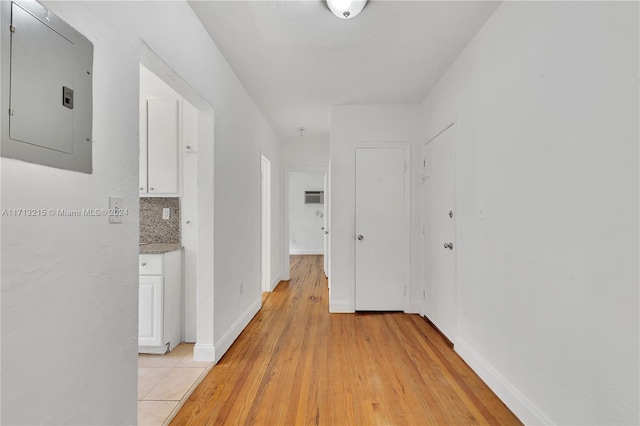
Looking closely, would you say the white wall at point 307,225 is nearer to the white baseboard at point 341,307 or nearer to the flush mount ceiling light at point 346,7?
the white baseboard at point 341,307

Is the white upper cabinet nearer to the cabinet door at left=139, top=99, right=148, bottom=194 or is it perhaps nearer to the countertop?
the cabinet door at left=139, top=99, right=148, bottom=194

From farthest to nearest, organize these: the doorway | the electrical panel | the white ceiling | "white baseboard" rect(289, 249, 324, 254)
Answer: "white baseboard" rect(289, 249, 324, 254)
the doorway
the white ceiling
the electrical panel

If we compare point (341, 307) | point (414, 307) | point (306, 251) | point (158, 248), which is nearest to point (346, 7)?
point (158, 248)

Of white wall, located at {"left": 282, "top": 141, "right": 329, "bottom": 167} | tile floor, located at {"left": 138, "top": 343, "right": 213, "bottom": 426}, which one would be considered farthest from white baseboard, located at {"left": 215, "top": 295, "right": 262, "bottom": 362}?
white wall, located at {"left": 282, "top": 141, "right": 329, "bottom": 167}

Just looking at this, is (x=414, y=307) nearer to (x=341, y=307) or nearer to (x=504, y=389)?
(x=341, y=307)

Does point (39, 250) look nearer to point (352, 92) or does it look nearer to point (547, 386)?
point (547, 386)

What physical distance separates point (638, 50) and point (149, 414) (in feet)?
9.03

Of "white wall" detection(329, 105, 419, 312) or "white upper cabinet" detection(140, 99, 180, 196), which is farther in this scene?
"white wall" detection(329, 105, 419, 312)

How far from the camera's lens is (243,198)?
304cm

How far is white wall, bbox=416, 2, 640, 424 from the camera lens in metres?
1.10

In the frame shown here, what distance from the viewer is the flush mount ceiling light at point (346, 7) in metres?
1.75

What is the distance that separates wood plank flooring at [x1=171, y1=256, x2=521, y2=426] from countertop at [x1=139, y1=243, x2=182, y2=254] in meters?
0.98

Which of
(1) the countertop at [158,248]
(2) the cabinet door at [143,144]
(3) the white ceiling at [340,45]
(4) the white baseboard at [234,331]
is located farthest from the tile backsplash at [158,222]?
(3) the white ceiling at [340,45]

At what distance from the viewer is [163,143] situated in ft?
8.46
